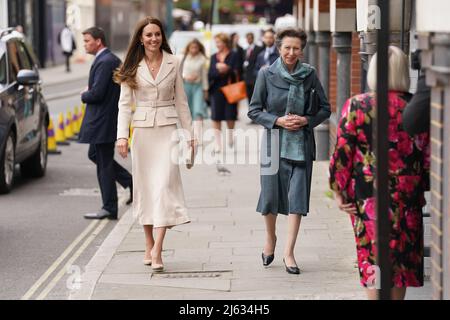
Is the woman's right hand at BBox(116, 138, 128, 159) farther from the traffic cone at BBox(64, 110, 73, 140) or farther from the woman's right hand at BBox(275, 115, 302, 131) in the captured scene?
the traffic cone at BBox(64, 110, 73, 140)

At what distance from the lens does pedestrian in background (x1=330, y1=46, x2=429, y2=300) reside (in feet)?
19.9

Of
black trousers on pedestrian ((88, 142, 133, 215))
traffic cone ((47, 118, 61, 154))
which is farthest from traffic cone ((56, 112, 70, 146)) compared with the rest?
black trousers on pedestrian ((88, 142, 133, 215))

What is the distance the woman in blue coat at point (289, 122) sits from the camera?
8391 mm

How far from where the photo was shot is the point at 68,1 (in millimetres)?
60438

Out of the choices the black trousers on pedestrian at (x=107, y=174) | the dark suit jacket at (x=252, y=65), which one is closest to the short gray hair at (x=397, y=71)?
the black trousers on pedestrian at (x=107, y=174)

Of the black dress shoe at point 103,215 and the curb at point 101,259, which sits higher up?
the curb at point 101,259

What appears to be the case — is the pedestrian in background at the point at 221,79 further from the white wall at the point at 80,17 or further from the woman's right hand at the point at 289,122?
the white wall at the point at 80,17

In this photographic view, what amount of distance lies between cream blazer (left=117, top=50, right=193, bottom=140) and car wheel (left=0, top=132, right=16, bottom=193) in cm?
477

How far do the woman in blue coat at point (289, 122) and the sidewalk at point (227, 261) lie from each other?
0.38 metres

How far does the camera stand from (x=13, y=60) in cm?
1449

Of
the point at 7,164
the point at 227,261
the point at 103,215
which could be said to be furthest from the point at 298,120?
the point at 7,164

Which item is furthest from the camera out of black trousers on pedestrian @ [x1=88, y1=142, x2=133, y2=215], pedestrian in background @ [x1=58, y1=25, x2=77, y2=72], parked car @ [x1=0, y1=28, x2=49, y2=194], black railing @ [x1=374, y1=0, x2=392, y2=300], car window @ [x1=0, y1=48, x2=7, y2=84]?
pedestrian in background @ [x1=58, y1=25, x2=77, y2=72]

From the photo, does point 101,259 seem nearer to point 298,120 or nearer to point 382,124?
point 298,120
